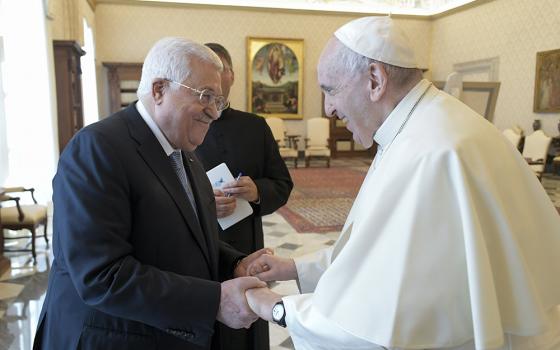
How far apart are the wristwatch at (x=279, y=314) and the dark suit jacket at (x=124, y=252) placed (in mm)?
189

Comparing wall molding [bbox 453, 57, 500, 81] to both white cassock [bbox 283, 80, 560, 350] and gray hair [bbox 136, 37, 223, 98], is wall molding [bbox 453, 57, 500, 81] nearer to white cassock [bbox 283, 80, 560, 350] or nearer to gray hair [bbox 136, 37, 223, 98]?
white cassock [bbox 283, 80, 560, 350]

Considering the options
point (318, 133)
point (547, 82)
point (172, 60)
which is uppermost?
point (547, 82)

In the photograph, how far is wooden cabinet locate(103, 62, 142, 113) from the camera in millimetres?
13086

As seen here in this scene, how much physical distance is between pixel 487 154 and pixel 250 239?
1.56m

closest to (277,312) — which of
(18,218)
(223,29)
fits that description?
(18,218)

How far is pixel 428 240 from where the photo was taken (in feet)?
3.83

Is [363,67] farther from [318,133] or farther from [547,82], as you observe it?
[318,133]

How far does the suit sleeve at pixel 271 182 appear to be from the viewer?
2592 millimetres

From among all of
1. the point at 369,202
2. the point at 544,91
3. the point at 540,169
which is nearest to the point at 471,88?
the point at 369,202

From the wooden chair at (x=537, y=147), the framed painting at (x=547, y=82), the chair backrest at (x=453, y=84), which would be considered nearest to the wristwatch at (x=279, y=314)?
the chair backrest at (x=453, y=84)

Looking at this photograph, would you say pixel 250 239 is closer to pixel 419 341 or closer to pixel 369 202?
pixel 369 202

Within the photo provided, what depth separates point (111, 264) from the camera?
4.28 feet

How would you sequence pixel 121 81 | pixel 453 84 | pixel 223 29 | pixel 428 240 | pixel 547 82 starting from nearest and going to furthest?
pixel 428 240 → pixel 453 84 → pixel 547 82 → pixel 121 81 → pixel 223 29

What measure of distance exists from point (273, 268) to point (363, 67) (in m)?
0.93
